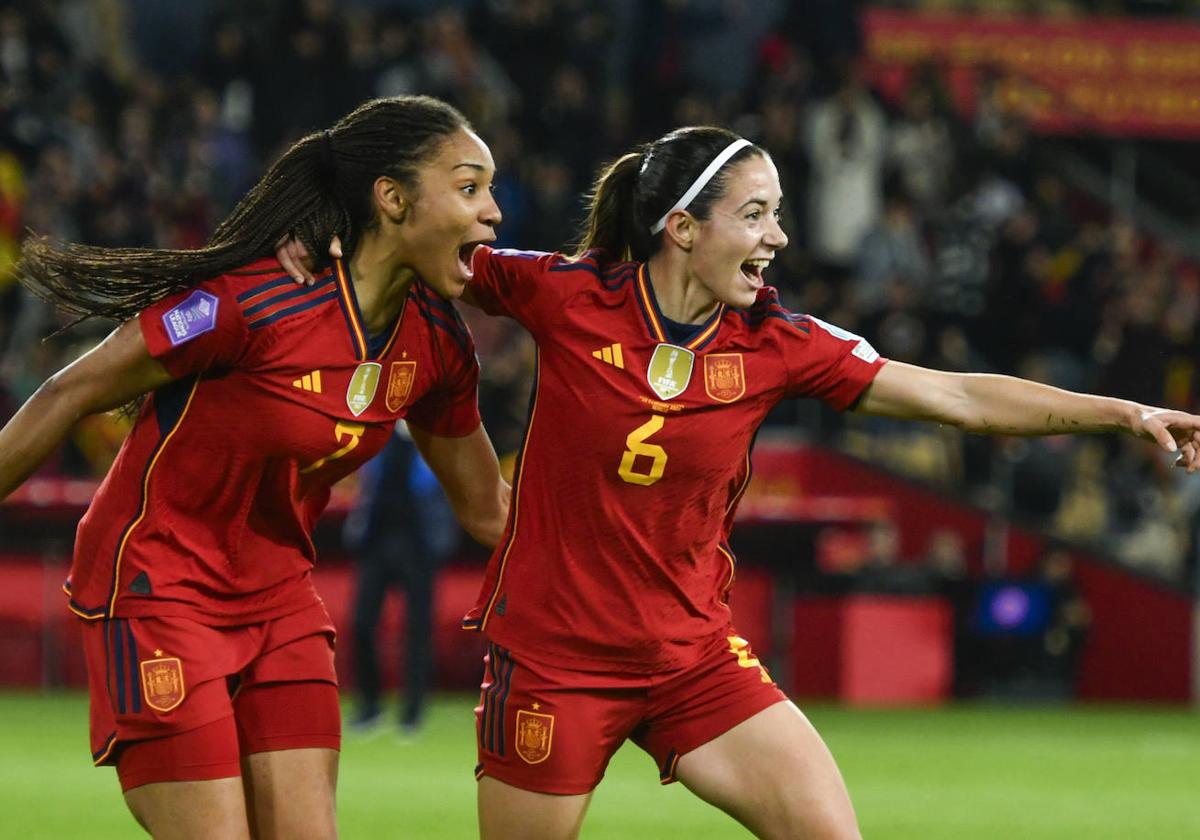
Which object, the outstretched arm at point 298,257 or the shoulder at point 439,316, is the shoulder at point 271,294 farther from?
the shoulder at point 439,316

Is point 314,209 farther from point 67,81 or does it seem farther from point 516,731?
point 67,81

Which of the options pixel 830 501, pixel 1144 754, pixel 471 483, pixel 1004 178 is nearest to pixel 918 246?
pixel 1004 178

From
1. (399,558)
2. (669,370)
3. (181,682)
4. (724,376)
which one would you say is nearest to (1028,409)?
(724,376)

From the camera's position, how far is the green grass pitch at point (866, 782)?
8938mm

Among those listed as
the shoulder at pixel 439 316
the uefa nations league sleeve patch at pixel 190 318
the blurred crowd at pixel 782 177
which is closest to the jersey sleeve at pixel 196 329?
the uefa nations league sleeve patch at pixel 190 318

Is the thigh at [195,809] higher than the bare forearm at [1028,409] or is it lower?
lower

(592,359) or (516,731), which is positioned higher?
(592,359)

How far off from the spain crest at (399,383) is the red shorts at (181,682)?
1.90 feet

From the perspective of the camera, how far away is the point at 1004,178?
19312mm

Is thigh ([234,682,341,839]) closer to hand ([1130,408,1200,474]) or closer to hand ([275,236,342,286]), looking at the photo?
hand ([275,236,342,286])

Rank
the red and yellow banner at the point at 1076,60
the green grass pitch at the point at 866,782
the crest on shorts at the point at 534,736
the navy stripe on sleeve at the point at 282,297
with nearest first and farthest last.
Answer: the navy stripe on sleeve at the point at 282,297 < the crest on shorts at the point at 534,736 < the green grass pitch at the point at 866,782 < the red and yellow banner at the point at 1076,60

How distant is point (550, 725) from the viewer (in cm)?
502

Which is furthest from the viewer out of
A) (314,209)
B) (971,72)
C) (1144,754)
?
(971,72)

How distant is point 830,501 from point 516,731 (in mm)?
11681
